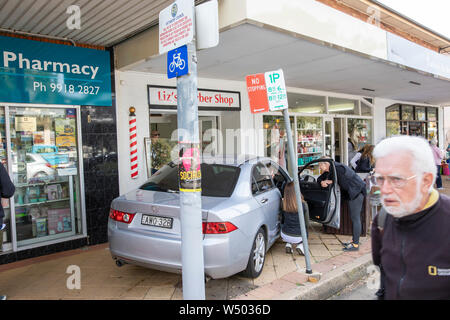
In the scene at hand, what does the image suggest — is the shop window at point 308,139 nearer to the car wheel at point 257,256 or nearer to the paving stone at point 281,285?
the car wheel at point 257,256

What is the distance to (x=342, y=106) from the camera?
12.7m

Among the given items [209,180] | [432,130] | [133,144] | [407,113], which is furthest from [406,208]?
[432,130]

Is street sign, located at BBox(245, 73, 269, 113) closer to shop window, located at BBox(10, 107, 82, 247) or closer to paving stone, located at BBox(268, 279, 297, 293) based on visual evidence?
paving stone, located at BBox(268, 279, 297, 293)

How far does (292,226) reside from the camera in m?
5.27

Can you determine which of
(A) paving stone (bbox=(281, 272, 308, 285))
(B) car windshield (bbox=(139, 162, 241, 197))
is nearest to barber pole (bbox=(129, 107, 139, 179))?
(B) car windshield (bbox=(139, 162, 241, 197))

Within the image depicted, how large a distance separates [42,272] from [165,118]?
4562mm

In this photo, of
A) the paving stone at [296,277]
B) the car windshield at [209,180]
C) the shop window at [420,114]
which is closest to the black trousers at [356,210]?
the paving stone at [296,277]

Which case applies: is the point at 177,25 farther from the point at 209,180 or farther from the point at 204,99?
the point at 204,99

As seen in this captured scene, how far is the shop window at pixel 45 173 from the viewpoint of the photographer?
5.92 m

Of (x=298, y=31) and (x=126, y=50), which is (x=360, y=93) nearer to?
(x=298, y=31)

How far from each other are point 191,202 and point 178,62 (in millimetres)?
1376

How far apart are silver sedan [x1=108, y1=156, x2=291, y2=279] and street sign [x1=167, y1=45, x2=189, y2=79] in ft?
5.09

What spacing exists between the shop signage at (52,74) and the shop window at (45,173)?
0.95 ft
